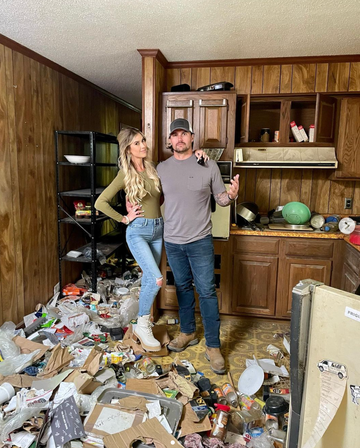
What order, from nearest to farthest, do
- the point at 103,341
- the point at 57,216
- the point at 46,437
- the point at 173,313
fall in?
1. the point at 46,437
2. the point at 103,341
3. the point at 173,313
4. the point at 57,216

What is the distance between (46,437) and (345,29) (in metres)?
3.10

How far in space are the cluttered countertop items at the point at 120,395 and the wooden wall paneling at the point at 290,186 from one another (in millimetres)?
1428

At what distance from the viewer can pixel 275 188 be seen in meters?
3.53

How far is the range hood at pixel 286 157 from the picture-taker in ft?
10.2

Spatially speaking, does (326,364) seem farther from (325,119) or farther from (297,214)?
(325,119)

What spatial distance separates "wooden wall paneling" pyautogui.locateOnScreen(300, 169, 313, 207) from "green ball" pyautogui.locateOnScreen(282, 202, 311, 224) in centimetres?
35

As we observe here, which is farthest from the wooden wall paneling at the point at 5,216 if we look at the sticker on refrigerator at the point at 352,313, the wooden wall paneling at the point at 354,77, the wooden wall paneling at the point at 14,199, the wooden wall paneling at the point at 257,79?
the wooden wall paneling at the point at 354,77

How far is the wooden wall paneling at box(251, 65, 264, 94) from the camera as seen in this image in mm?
3213

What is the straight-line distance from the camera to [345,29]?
2.42 metres

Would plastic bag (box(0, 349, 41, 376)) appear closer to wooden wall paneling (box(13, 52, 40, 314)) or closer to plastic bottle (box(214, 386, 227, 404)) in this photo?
wooden wall paneling (box(13, 52, 40, 314))

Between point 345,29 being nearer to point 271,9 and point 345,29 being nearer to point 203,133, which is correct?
point 271,9

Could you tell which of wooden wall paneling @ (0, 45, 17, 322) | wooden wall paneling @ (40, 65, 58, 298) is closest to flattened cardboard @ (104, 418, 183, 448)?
wooden wall paneling @ (0, 45, 17, 322)

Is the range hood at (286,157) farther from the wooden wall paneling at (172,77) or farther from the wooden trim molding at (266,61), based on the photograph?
the wooden wall paneling at (172,77)

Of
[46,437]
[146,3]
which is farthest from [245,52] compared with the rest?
[46,437]
